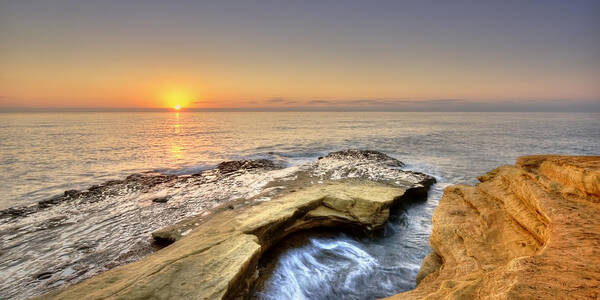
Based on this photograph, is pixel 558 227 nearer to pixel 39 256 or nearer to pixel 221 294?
pixel 221 294

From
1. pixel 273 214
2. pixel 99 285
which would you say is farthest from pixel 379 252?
pixel 99 285

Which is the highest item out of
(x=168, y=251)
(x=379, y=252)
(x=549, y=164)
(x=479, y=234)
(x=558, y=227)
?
(x=549, y=164)

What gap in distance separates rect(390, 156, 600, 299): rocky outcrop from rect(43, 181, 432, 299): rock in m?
2.68

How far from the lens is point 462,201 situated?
274 inches

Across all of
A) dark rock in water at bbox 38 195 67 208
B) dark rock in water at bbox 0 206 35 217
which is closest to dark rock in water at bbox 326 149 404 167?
dark rock in water at bbox 38 195 67 208

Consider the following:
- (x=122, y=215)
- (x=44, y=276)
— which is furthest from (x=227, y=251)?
(x=122, y=215)

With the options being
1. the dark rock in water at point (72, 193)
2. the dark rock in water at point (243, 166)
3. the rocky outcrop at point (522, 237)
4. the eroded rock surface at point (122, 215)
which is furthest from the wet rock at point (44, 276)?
the dark rock in water at point (243, 166)

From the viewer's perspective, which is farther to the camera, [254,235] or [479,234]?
[254,235]

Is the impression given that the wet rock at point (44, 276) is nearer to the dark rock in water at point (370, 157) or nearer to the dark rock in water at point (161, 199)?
the dark rock in water at point (161, 199)

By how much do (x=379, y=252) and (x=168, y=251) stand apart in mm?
5673

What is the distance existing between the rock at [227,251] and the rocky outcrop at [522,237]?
2.68 metres

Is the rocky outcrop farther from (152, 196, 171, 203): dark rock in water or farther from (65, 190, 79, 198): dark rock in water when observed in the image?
(65, 190, 79, 198): dark rock in water

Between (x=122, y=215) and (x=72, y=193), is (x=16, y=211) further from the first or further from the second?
(x=122, y=215)

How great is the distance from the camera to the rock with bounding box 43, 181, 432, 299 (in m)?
4.06
